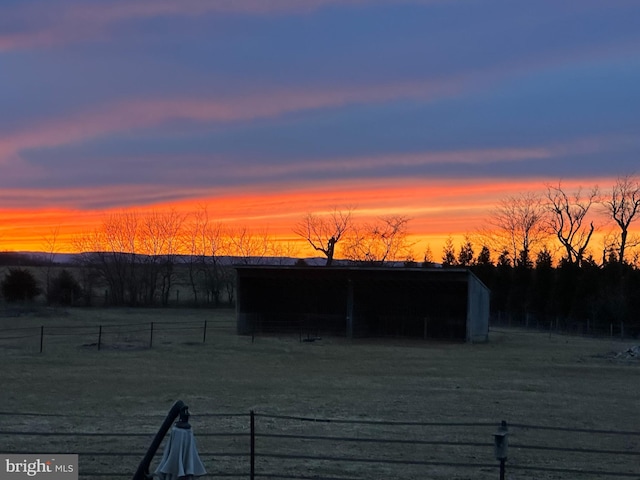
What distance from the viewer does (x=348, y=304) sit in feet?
134

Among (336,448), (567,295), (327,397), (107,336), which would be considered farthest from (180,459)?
(567,295)

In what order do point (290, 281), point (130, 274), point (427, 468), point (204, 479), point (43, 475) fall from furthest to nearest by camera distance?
point (130, 274) → point (290, 281) → point (427, 468) → point (204, 479) → point (43, 475)

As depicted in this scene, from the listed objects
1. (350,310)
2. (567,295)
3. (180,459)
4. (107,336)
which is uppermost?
(567,295)

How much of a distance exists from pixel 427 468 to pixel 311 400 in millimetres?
7393

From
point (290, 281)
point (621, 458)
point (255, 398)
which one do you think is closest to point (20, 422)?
point (255, 398)

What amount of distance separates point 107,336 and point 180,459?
3158cm

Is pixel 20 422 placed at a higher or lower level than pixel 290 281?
lower

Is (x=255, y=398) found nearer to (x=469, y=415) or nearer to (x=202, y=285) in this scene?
(x=469, y=415)

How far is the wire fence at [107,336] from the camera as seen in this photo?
32.9 meters

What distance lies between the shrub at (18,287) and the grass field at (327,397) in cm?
2983

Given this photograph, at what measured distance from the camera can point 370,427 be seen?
1501 cm

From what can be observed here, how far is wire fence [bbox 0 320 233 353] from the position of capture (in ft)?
108

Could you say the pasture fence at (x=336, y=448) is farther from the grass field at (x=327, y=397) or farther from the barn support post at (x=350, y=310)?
the barn support post at (x=350, y=310)

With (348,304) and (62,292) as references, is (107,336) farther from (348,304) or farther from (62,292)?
(62,292)
